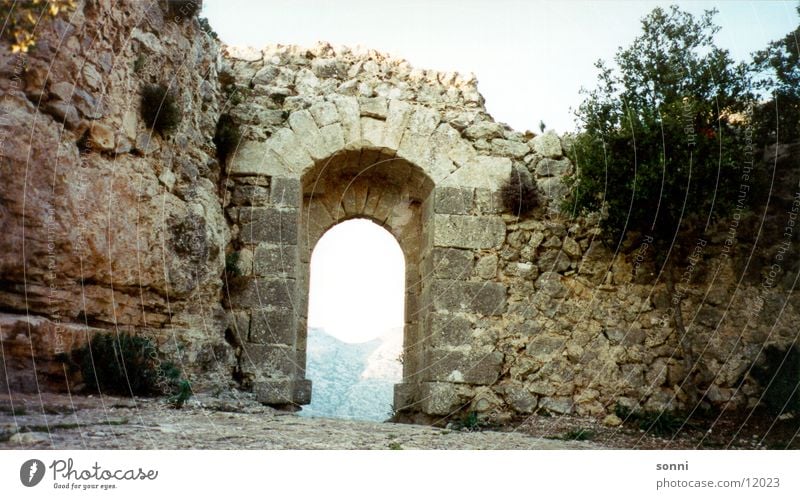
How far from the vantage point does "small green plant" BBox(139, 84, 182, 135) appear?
5.86 metres

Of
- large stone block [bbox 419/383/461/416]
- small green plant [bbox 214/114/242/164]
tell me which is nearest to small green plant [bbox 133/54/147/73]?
small green plant [bbox 214/114/242/164]

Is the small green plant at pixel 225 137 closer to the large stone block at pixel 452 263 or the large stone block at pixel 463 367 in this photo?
the large stone block at pixel 452 263

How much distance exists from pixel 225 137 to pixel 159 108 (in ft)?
4.65

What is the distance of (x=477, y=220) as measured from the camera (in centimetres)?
766

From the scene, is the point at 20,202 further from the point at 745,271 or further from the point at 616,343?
the point at 745,271

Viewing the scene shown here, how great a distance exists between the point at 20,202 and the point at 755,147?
6805 millimetres

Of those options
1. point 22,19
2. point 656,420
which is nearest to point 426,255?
point 656,420

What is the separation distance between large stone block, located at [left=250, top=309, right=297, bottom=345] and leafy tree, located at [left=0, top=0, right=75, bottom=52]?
3.50m

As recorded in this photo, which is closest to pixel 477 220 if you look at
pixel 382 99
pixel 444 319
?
pixel 444 319

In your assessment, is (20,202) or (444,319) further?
(444,319)

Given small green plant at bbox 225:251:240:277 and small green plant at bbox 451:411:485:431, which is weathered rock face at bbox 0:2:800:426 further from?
small green plant at bbox 451:411:485:431

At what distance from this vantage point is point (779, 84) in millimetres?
6973

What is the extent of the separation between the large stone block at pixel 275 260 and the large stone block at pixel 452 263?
1541 millimetres

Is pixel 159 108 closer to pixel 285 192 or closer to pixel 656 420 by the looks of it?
pixel 285 192
